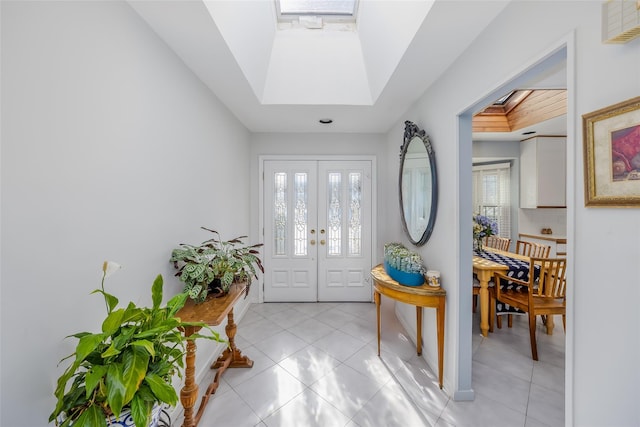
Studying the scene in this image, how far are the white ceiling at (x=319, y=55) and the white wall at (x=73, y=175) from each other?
0.26 metres

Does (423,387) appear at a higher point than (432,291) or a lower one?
lower

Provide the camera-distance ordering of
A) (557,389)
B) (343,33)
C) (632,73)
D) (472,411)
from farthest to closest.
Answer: (343,33), (557,389), (472,411), (632,73)

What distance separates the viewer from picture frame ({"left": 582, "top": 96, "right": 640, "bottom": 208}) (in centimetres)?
79

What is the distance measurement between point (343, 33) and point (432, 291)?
252 centimetres

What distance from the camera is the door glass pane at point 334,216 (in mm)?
3580

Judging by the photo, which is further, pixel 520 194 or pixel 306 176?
pixel 520 194

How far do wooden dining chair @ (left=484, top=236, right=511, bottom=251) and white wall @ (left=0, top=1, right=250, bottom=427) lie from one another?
181 inches

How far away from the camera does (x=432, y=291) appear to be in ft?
6.25

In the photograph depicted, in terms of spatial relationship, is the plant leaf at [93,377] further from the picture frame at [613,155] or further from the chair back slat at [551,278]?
the chair back slat at [551,278]

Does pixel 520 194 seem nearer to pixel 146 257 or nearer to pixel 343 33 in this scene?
pixel 343 33

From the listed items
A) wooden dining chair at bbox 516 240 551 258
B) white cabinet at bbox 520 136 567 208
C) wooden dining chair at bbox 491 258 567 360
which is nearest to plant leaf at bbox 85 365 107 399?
wooden dining chair at bbox 491 258 567 360

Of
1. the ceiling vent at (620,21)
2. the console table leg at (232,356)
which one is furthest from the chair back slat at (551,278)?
the console table leg at (232,356)

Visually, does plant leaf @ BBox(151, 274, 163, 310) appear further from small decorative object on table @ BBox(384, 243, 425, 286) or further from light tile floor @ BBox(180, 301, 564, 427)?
small decorative object on table @ BBox(384, 243, 425, 286)

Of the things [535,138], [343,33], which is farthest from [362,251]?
[535,138]
